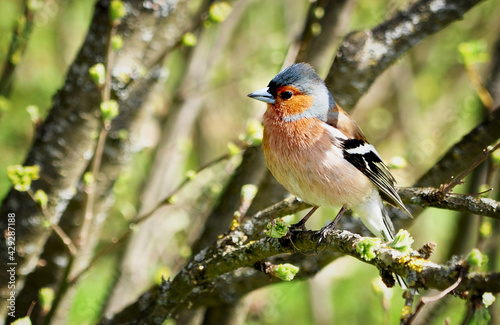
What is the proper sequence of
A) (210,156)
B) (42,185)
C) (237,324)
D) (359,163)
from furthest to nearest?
(210,156) → (237,324) → (42,185) → (359,163)

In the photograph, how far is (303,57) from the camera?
4.11 metres

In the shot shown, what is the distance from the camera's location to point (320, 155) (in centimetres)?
320

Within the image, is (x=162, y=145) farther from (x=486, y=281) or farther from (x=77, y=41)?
(x=486, y=281)

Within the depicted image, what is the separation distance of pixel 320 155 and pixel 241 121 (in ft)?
15.2

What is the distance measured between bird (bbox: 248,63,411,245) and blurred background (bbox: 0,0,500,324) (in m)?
1.62

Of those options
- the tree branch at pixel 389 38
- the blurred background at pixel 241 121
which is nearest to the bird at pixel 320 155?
the tree branch at pixel 389 38

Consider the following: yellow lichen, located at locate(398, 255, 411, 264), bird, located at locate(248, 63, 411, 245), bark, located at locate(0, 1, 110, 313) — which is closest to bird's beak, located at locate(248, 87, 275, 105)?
bird, located at locate(248, 63, 411, 245)

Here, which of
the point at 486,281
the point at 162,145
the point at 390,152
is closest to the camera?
the point at 486,281

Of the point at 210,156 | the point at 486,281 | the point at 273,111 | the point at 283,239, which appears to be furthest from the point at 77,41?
the point at 486,281

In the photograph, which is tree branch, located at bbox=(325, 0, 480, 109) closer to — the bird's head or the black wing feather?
the bird's head

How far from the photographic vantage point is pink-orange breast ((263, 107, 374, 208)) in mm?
3100

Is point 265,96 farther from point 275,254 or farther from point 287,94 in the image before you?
point 275,254

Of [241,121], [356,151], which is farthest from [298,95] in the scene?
[241,121]

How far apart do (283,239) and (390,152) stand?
5.54 m
